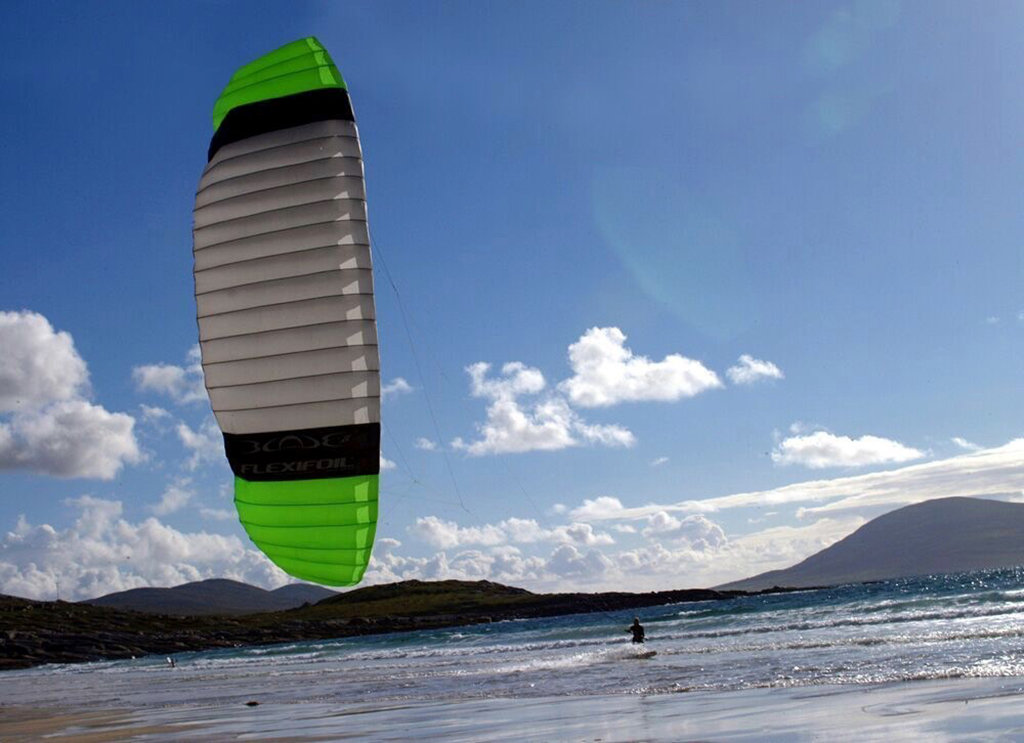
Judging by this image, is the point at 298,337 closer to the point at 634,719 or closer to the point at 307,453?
the point at 307,453

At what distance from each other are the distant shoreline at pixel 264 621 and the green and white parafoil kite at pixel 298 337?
1781 inches

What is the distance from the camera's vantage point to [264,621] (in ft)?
277

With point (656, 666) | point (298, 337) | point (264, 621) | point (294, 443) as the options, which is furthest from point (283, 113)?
point (264, 621)

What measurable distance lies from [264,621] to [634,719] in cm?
7852

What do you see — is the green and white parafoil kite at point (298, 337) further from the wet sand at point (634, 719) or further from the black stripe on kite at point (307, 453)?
the wet sand at point (634, 719)

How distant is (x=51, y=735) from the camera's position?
1405 cm

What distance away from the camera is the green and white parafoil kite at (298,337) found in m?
9.66

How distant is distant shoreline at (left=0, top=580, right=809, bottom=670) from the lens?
5844cm

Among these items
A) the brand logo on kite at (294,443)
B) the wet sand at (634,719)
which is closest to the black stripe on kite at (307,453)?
the brand logo on kite at (294,443)

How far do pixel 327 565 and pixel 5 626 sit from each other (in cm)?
7165

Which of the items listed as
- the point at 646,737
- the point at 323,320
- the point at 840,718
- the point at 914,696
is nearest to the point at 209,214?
the point at 323,320

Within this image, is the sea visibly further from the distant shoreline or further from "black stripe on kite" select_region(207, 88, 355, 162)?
the distant shoreline

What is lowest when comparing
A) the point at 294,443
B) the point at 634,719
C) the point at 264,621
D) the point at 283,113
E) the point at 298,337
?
the point at 264,621

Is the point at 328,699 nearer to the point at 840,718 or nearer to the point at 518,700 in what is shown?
the point at 518,700
